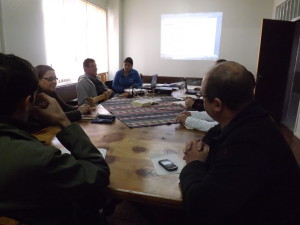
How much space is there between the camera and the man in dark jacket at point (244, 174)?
670 mm

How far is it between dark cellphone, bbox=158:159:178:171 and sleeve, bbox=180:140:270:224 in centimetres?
25

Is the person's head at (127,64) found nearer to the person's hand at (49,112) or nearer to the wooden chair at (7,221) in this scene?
the person's hand at (49,112)

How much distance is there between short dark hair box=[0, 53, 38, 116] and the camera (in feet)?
2.11

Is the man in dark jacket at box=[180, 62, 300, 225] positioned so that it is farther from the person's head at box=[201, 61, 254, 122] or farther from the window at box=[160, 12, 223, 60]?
the window at box=[160, 12, 223, 60]

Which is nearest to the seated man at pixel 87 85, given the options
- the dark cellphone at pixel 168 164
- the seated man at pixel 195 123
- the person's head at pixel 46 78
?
the person's head at pixel 46 78

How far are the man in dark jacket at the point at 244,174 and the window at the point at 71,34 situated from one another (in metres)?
3.44

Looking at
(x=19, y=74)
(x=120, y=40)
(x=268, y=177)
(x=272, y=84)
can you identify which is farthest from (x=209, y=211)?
(x=120, y=40)

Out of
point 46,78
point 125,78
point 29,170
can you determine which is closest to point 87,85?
point 46,78

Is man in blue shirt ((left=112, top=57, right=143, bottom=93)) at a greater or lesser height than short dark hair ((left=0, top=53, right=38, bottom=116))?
lesser

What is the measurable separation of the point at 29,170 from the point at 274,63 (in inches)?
176

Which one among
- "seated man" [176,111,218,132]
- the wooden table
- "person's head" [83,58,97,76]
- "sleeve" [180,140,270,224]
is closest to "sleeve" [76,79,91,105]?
"person's head" [83,58,97,76]

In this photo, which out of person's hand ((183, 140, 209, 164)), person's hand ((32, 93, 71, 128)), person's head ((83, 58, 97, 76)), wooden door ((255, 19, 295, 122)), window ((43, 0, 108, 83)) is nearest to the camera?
person's hand ((183, 140, 209, 164))

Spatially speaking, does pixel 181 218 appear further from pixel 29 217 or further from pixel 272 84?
pixel 272 84

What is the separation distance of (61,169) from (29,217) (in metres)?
0.16
